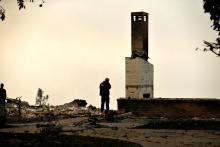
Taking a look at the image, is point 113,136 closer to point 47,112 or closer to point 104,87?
point 104,87

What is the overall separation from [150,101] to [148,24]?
622 inches

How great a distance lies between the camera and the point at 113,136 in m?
17.1

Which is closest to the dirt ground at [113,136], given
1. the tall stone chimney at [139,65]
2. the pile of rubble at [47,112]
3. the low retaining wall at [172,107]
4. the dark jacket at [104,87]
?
the dark jacket at [104,87]

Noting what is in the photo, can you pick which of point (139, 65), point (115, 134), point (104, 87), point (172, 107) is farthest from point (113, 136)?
point (139, 65)

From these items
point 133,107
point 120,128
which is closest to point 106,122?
point 120,128

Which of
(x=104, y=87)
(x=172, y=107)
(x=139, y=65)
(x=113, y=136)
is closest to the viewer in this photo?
(x=113, y=136)

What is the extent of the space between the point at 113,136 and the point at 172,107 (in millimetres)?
11635

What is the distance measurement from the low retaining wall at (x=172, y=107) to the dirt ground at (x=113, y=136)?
7.22 m

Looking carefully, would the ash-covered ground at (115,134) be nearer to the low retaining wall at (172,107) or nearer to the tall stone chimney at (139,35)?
the low retaining wall at (172,107)

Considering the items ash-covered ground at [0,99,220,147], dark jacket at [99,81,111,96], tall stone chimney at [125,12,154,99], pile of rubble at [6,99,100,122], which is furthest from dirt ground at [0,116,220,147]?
tall stone chimney at [125,12,154,99]

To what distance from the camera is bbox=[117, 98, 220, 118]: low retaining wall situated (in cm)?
2725

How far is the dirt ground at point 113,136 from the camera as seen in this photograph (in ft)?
48.2

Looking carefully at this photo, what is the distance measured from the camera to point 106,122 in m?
23.1

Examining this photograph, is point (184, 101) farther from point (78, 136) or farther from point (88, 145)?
point (88, 145)
